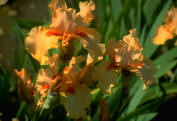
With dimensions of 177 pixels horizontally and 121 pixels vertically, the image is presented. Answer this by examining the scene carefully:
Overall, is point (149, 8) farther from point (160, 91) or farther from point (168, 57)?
point (160, 91)

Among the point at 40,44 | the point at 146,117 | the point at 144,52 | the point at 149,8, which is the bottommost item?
the point at 146,117

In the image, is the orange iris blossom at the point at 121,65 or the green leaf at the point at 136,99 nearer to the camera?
the orange iris blossom at the point at 121,65

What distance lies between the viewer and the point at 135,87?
142 centimetres

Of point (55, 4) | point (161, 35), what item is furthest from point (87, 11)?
point (161, 35)

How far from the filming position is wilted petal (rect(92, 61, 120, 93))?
2.65 ft

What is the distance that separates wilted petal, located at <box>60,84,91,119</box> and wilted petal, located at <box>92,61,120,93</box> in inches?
1.7

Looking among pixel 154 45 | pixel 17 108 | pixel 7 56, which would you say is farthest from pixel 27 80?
pixel 7 56

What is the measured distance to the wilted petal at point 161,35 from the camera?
1591 mm

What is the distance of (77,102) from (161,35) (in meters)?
0.96

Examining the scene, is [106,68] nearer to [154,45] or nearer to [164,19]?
[154,45]

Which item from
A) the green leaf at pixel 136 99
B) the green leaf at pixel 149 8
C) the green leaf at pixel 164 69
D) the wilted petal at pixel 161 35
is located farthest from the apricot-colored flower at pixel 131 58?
the green leaf at pixel 149 8

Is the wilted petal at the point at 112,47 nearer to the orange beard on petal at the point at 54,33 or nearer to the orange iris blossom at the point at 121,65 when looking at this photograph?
the orange iris blossom at the point at 121,65

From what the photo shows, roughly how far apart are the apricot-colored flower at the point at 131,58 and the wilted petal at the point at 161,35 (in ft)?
2.38

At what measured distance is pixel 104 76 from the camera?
0.82 metres
